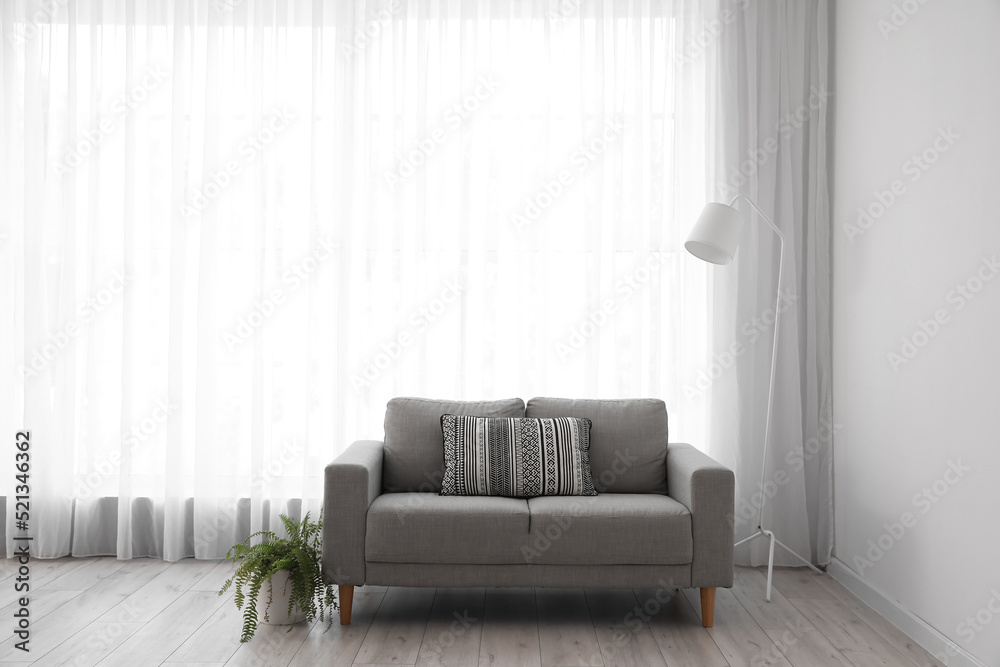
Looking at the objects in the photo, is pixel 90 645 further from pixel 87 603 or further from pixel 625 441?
pixel 625 441

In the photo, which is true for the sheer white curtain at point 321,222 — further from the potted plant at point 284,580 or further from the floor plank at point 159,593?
the potted plant at point 284,580

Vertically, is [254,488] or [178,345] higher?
[178,345]

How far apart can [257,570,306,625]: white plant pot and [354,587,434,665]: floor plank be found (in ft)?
1.14

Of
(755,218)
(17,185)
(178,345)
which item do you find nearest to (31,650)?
(178,345)

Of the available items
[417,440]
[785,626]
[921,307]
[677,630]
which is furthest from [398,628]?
[921,307]

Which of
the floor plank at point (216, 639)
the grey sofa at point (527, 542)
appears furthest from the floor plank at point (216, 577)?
the grey sofa at point (527, 542)

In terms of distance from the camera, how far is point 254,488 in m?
3.84

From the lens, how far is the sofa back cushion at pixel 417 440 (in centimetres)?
339

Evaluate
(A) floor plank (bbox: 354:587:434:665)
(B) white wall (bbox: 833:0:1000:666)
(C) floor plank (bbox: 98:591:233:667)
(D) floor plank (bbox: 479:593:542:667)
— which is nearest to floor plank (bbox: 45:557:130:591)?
(C) floor plank (bbox: 98:591:233:667)

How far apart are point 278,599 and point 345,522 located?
0.41 meters

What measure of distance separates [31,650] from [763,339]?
3.48m

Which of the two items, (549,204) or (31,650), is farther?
(549,204)

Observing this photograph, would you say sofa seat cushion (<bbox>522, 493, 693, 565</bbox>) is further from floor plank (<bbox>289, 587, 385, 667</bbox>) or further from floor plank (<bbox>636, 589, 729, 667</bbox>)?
floor plank (<bbox>289, 587, 385, 667</bbox>)

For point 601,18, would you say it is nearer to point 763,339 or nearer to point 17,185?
point 763,339
